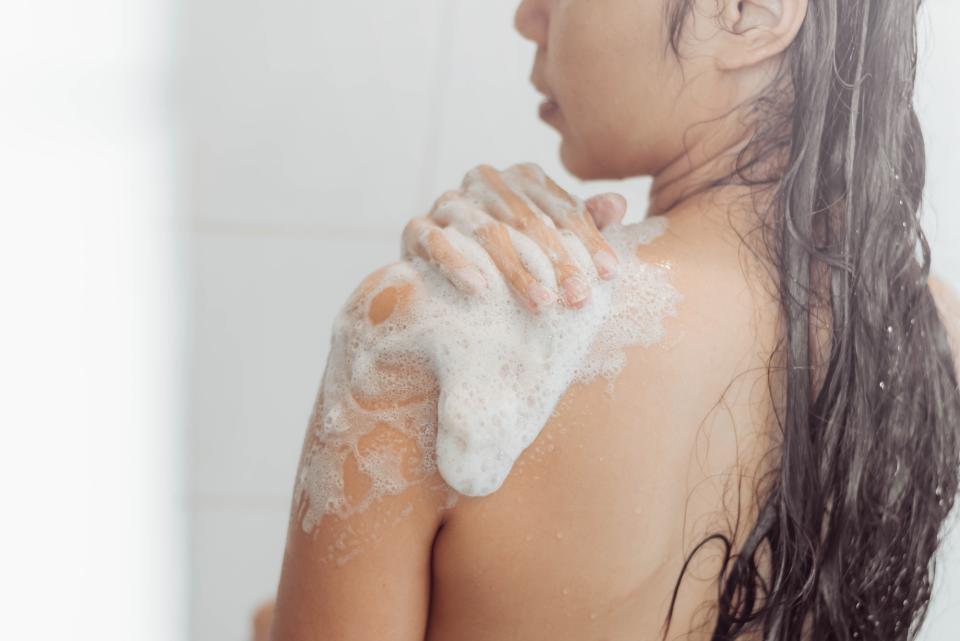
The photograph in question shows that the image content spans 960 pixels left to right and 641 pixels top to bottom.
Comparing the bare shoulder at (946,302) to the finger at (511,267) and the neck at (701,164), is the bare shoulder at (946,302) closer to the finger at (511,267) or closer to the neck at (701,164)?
the neck at (701,164)

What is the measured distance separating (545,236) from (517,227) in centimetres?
2

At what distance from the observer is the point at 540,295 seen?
0.61 m

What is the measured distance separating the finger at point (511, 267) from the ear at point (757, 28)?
212 millimetres

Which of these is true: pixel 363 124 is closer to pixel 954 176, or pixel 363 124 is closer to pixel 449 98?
pixel 449 98

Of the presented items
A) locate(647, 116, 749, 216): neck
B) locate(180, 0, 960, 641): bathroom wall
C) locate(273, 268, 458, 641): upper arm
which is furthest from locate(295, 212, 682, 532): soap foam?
locate(180, 0, 960, 641): bathroom wall

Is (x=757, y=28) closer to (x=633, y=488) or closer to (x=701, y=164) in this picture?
(x=701, y=164)

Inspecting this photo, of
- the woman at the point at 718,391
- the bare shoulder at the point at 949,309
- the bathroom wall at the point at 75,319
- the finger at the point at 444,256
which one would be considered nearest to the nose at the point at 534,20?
the woman at the point at 718,391

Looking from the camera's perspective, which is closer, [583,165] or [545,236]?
[545,236]

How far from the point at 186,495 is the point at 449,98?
610 millimetres

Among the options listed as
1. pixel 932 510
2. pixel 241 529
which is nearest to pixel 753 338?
pixel 932 510

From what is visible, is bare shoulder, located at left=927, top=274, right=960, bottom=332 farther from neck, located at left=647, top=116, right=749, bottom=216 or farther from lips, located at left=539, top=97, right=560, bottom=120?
lips, located at left=539, top=97, right=560, bottom=120

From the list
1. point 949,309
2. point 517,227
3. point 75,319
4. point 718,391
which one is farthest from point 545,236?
point 75,319

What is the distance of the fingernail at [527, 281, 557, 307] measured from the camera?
0.61 meters

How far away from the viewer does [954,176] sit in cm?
111
